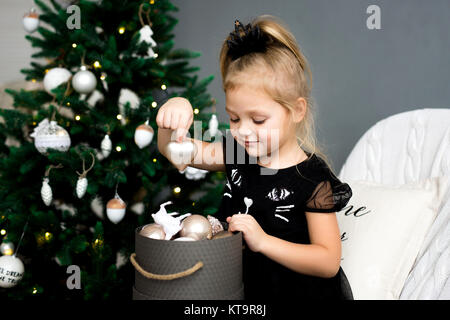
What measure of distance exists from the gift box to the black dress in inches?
9.1

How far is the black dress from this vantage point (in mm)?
892

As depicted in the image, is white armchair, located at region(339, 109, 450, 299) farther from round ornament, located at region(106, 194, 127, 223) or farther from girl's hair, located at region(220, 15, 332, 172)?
round ornament, located at region(106, 194, 127, 223)

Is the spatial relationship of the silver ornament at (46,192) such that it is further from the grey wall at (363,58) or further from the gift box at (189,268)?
the grey wall at (363,58)

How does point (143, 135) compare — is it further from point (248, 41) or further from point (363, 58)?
point (363, 58)

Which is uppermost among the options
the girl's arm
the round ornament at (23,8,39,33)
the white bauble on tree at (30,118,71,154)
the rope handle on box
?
the round ornament at (23,8,39,33)

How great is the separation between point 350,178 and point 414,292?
1.71 feet

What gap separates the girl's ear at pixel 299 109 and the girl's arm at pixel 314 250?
8.7 inches

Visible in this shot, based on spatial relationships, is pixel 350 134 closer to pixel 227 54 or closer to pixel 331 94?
pixel 331 94

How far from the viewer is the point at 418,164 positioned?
50.0 inches

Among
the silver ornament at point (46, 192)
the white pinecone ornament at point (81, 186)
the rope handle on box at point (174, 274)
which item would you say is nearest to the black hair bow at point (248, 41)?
the rope handle on box at point (174, 274)

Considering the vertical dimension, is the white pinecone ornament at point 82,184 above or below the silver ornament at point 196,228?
below

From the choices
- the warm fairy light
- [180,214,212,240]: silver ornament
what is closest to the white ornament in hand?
[180,214,212,240]: silver ornament

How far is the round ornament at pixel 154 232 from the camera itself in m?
0.69
